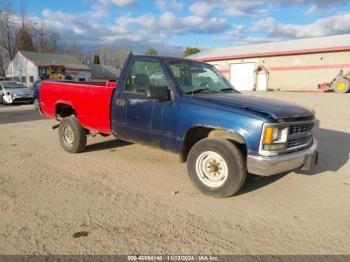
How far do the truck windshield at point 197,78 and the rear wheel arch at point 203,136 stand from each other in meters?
0.64

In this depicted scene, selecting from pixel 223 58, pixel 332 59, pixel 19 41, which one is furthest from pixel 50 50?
pixel 332 59

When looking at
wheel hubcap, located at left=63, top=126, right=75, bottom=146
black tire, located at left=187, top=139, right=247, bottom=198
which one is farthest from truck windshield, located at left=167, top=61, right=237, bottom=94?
wheel hubcap, located at left=63, top=126, right=75, bottom=146

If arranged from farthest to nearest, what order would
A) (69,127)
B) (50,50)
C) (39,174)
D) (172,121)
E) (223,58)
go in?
(50,50)
(223,58)
(69,127)
(39,174)
(172,121)

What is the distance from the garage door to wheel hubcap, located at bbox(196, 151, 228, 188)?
2853 centimetres

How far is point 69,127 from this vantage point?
652 cm

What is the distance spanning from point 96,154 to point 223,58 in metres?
29.2

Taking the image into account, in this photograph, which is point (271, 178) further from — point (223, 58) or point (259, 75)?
point (223, 58)

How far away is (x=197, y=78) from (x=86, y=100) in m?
2.24

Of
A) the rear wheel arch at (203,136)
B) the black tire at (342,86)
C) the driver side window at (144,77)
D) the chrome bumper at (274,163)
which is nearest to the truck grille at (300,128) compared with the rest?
the chrome bumper at (274,163)

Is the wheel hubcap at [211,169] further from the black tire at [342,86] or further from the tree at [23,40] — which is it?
the tree at [23,40]

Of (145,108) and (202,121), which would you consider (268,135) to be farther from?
(145,108)

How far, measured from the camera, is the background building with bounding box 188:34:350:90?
27.2 meters

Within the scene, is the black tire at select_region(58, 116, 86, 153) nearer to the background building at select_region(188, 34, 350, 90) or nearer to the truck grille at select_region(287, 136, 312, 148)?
the truck grille at select_region(287, 136, 312, 148)

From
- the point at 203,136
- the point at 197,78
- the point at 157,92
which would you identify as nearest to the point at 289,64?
the point at 197,78
